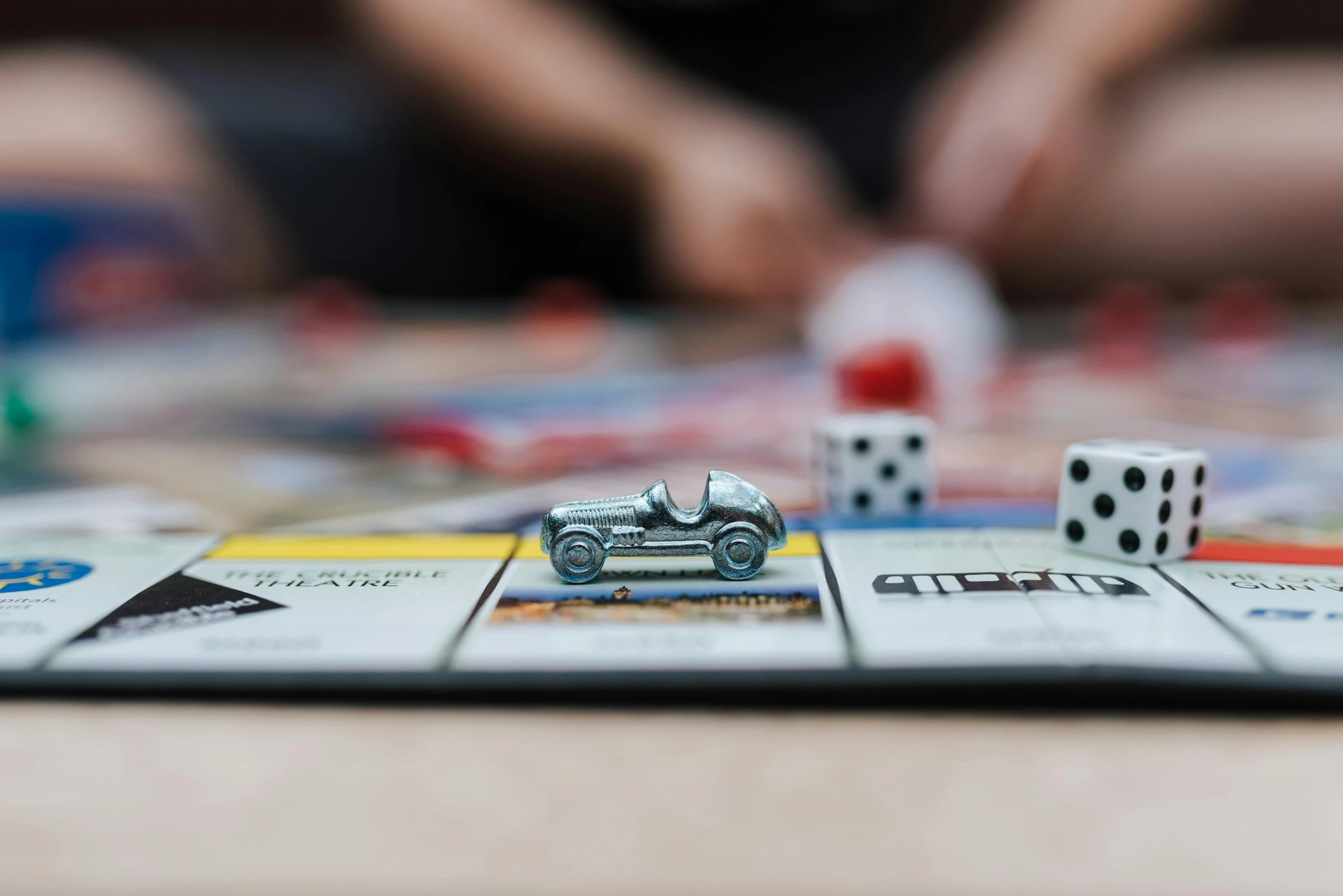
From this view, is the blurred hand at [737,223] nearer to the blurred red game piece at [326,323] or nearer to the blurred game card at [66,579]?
the blurred red game piece at [326,323]

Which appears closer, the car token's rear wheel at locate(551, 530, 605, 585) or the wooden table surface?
the wooden table surface

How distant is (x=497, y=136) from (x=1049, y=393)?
84.5 inches

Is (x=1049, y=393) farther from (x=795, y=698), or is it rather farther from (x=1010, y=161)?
(x=1010, y=161)

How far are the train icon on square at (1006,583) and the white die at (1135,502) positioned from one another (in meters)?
0.05

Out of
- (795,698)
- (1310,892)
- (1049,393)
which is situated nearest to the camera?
(1310,892)

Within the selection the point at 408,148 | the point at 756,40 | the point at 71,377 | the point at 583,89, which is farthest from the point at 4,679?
the point at 756,40

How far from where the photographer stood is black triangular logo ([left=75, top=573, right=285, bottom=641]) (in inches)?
21.3

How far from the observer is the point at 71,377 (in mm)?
1595

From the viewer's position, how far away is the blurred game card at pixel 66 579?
53cm

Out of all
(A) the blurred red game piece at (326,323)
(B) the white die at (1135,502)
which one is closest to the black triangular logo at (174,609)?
(B) the white die at (1135,502)

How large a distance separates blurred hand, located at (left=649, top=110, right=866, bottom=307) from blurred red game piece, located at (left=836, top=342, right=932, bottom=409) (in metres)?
1.43

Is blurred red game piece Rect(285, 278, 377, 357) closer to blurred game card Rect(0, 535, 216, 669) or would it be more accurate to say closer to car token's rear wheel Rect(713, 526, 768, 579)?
blurred game card Rect(0, 535, 216, 669)

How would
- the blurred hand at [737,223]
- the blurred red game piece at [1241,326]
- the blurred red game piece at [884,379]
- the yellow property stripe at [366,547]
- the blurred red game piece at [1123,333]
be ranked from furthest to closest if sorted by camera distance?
the blurred hand at [737,223]
the blurred red game piece at [1241,326]
the blurred red game piece at [1123,333]
the blurred red game piece at [884,379]
the yellow property stripe at [366,547]

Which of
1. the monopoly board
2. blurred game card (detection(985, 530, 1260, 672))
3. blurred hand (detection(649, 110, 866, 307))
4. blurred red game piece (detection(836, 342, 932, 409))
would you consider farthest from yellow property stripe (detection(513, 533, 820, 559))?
blurred hand (detection(649, 110, 866, 307))
